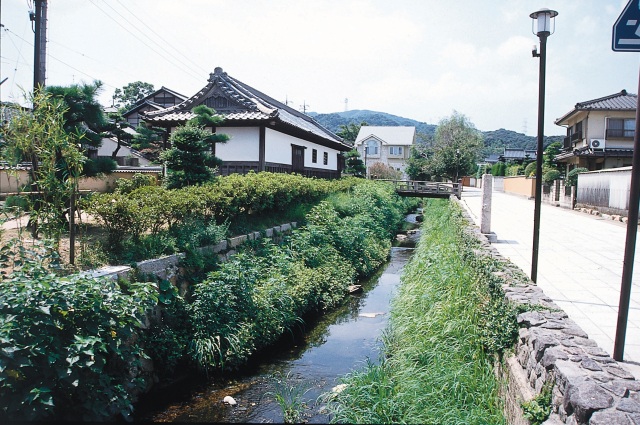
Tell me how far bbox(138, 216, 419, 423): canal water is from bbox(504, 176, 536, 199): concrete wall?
71.8ft

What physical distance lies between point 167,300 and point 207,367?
1.15 metres

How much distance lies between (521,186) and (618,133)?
857 centimetres

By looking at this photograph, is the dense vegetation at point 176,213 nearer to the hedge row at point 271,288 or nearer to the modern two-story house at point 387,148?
the hedge row at point 271,288

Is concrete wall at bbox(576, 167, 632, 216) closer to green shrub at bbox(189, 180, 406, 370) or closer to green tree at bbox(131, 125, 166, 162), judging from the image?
green shrub at bbox(189, 180, 406, 370)

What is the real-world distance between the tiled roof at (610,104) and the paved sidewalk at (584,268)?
14.6 metres

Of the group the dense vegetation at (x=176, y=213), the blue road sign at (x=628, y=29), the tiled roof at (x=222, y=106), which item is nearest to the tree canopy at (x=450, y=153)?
the tiled roof at (x=222, y=106)

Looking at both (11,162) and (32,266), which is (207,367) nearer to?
(32,266)

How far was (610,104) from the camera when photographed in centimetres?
2739

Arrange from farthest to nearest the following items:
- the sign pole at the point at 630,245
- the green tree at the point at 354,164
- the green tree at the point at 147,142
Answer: the green tree at the point at 354,164
the green tree at the point at 147,142
the sign pole at the point at 630,245

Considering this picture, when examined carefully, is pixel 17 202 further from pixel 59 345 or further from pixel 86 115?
pixel 59 345

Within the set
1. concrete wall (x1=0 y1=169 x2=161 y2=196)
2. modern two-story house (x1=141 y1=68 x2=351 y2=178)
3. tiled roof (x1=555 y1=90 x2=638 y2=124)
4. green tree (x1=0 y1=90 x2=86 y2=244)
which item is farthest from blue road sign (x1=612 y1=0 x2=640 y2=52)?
tiled roof (x1=555 y1=90 x2=638 y2=124)

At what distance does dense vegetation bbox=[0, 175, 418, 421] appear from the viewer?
386cm

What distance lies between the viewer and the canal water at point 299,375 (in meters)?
5.53

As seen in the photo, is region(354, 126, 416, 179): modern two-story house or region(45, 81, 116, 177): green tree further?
region(354, 126, 416, 179): modern two-story house
